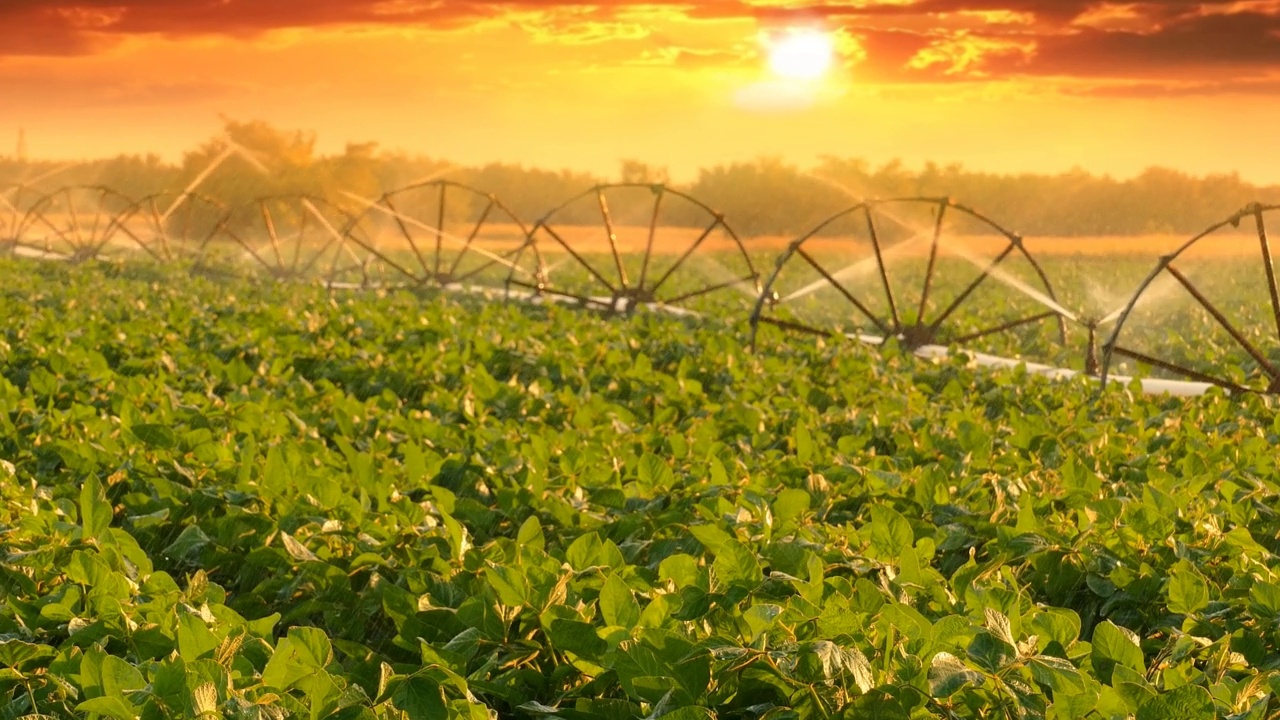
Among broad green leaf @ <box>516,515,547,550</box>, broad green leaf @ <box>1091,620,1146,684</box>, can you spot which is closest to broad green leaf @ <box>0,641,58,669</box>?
broad green leaf @ <box>516,515,547,550</box>

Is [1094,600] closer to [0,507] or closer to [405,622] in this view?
[405,622]

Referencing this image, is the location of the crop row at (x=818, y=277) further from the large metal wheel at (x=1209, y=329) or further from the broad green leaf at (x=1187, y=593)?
the broad green leaf at (x=1187, y=593)

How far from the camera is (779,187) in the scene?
152 feet

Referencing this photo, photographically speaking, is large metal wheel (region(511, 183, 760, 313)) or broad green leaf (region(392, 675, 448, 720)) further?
large metal wheel (region(511, 183, 760, 313))

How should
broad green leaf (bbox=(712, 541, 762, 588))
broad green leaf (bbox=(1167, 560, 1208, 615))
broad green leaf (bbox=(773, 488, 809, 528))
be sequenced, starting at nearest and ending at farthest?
broad green leaf (bbox=(712, 541, 762, 588)) < broad green leaf (bbox=(1167, 560, 1208, 615)) < broad green leaf (bbox=(773, 488, 809, 528))

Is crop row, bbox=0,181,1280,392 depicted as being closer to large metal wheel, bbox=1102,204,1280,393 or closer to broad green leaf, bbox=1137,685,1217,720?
large metal wheel, bbox=1102,204,1280,393

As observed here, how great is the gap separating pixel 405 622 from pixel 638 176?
44.2m

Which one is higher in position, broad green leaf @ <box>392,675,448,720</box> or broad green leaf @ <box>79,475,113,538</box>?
broad green leaf @ <box>392,675,448,720</box>

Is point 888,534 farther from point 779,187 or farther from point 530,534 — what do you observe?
point 779,187

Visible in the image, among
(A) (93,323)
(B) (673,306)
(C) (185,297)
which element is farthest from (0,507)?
(B) (673,306)

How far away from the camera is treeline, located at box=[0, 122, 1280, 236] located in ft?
139

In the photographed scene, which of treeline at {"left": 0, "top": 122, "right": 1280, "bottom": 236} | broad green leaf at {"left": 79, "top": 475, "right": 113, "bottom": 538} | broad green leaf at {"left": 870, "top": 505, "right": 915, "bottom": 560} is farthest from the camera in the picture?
treeline at {"left": 0, "top": 122, "right": 1280, "bottom": 236}

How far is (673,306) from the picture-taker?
14625 millimetres

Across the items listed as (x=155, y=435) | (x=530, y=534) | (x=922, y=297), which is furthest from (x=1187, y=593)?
(x=922, y=297)
